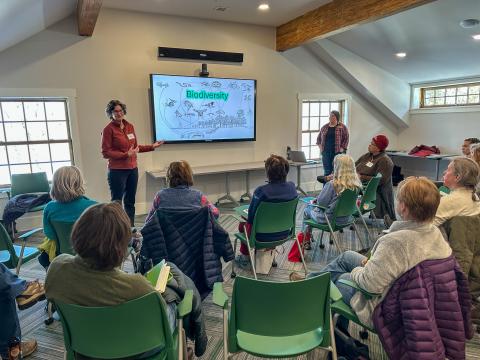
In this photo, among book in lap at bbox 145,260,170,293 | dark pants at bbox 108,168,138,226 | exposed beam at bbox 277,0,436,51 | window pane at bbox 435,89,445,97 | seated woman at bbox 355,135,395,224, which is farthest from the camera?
window pane at bbox 435,89,445,97

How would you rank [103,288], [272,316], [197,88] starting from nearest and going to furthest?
[103,288] < [272,316] < [197,88]

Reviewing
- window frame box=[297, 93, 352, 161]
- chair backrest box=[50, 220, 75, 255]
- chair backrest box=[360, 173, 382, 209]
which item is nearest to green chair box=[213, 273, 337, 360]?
chair backrest box=[50, 220, 75, 255]

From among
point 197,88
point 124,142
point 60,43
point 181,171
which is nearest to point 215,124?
point 197,88

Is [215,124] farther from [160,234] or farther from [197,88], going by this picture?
[160,234]

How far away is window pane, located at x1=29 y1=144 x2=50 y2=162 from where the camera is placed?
426 cm

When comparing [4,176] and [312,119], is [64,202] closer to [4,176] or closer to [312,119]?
[4,176]

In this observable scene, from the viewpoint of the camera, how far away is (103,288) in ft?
3.71

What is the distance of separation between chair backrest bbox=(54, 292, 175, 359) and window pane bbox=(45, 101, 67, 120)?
12.4 ft

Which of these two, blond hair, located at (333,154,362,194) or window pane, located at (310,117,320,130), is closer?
blond hair, located at (333,154,362,194)

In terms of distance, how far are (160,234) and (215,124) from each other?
333 cm

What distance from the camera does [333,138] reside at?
5.14 metres

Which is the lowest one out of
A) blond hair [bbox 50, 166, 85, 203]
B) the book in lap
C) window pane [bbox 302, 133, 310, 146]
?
the book in lap

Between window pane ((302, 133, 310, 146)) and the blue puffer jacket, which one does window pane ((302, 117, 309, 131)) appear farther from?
the blue puffer jacket

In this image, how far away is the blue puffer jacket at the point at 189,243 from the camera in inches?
79.8
